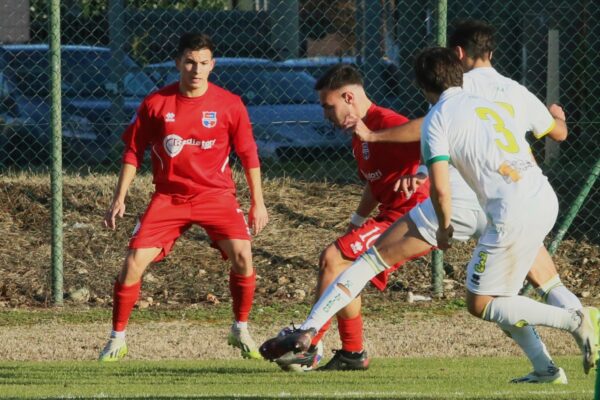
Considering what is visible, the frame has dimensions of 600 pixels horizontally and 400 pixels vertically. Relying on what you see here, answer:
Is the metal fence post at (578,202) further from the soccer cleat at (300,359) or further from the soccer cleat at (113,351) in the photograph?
the soccer cleat at (113,351)

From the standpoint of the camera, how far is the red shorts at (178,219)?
27.6 ft

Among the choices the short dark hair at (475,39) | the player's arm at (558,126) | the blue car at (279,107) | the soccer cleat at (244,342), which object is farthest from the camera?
the blue car at (279,107)

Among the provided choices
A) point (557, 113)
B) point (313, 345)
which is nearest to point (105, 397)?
point (313, 345)

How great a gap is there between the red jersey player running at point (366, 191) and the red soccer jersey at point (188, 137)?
0.86 m

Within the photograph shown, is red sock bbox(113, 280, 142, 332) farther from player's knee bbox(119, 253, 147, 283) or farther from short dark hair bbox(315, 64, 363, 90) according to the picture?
short dark hair bbox(315, 64, 363, 90)

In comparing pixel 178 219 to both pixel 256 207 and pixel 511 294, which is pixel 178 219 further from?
pixel 511 294

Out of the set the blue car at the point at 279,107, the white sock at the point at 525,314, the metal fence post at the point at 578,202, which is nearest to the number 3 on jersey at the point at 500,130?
the white sock at the point at 525,314

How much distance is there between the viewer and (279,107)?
16.5 m

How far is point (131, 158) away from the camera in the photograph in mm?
8398

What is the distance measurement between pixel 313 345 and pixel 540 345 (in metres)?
1.29

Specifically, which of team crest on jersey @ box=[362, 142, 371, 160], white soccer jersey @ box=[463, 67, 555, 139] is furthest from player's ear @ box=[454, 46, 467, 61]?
team crest on jersey @ box=[362, 142, 371, 160]

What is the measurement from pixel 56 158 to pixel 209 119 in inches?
107

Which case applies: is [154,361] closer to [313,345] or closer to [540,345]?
[313,345]

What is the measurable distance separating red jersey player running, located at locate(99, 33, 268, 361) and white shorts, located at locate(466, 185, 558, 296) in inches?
90.6
